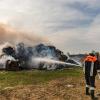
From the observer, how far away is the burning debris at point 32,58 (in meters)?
49.1

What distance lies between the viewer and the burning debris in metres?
49.1

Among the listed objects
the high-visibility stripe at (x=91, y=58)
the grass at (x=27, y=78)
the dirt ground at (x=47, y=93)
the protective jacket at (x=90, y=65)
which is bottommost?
the dirt ground at (x=47, y=93)

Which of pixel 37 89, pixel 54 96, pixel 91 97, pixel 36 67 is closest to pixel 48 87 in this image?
pixel 37 89

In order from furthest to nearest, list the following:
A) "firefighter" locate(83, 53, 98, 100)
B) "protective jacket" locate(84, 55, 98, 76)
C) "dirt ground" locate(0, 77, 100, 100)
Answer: "dirt ground" locate(0, 77, 100, 100)
"protective jacket" locate(84, 55, 98, 76)
"firefighter" locate(83, 53, 98, 100)

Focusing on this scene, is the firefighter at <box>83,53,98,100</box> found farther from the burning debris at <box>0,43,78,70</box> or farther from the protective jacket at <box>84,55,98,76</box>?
the burning debris at <box>0,43,78,70</box>

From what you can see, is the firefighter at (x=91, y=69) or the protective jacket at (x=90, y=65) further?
the protective jacket at (x=90, y=65)

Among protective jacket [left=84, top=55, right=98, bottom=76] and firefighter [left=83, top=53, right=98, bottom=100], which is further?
protective jacket [left=84, top=55, right=98, bottom=76]

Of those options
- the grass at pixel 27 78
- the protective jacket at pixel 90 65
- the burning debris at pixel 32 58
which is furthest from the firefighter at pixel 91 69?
the burning debris at pixel 32 58

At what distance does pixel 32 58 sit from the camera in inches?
2216

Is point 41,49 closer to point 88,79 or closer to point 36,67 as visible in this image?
point 36,67

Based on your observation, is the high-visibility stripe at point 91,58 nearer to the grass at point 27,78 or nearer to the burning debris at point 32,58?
the grass at point 27,78

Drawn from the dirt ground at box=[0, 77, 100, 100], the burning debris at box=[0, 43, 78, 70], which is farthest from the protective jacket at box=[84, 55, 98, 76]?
the burning debris at box=[0, 43, 78, 70]

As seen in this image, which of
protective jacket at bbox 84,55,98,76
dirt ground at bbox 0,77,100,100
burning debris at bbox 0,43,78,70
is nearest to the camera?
protective jacket at bbox 84,55,98,76

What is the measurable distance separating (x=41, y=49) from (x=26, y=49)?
3.01 meters
